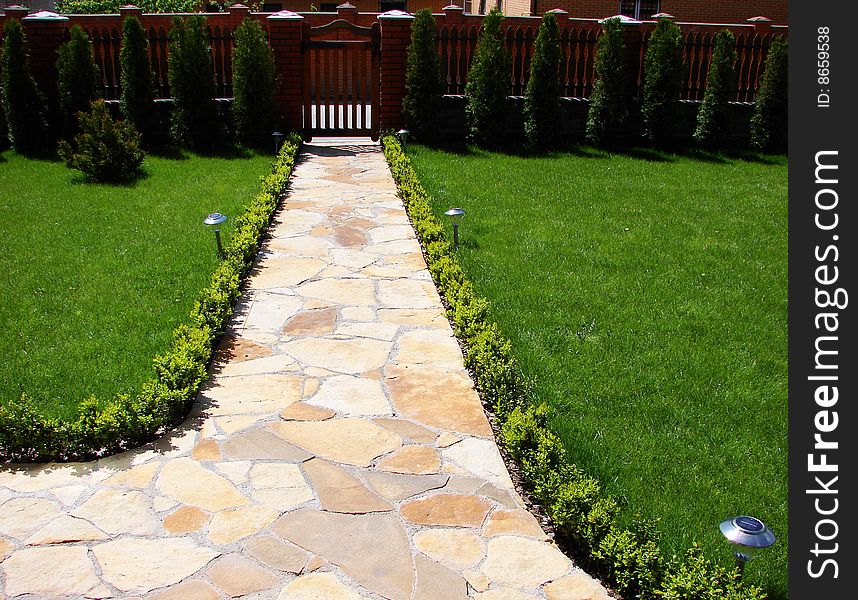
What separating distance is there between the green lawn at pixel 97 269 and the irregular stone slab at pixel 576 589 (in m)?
2.84

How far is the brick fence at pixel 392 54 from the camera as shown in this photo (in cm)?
1235

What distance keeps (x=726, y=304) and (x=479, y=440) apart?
9.16ft

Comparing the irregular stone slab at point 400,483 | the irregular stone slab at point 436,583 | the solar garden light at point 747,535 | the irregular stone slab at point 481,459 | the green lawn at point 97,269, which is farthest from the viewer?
the green lawn at point 97,269

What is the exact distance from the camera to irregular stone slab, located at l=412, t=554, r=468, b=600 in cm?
337

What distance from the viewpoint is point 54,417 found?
4496 mm

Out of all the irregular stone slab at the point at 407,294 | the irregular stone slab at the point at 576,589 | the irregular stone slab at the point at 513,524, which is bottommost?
the irregular stone slab at the point at 576,589

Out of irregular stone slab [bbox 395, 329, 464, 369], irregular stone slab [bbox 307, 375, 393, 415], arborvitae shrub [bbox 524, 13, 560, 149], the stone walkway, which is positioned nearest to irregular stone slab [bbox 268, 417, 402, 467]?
the stone walkway

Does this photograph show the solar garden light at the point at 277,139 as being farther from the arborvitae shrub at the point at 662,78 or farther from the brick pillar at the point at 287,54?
the arborvitae shrub at the point at 662,78

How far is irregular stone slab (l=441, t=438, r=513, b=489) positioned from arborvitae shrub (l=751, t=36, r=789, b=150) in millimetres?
10272

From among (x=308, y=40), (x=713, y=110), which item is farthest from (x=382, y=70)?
(x=713, y=110)

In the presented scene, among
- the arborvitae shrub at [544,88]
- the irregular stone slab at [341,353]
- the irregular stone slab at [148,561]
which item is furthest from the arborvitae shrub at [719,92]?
Answer: the irregular stone slab at [148,561]

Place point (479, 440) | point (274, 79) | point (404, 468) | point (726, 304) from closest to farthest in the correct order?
point (404, 468) < point (479, 440) < point (726, 304) < point (274, 79)

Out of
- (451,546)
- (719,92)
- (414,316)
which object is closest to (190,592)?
(451,546)
